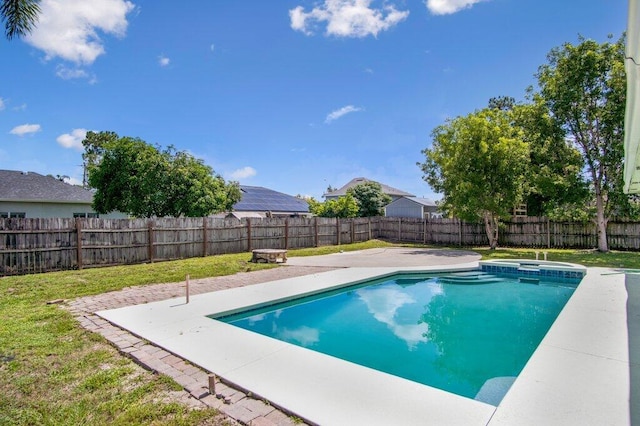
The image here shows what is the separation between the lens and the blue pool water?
15.2 feet

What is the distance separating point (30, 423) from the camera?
2812 millimetres

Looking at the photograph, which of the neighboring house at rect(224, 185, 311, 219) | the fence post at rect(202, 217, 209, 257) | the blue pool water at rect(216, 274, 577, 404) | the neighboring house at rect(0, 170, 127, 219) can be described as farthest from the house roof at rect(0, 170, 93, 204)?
the blue pool water at rect(216, 274, 577, 404)

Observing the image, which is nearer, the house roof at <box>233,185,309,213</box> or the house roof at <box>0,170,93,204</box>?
the house roof at <box>0,170,93,204</box>

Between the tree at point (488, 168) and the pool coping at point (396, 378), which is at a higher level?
the tree at point (488, 168)

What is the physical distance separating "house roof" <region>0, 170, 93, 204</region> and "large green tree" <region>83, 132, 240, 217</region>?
103 inches

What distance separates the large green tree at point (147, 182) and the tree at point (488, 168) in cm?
1266

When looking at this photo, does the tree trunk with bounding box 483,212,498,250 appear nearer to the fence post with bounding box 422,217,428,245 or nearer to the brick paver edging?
the fence post with bounding box 422,217,428,245

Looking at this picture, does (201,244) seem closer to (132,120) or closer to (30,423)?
(30,423)

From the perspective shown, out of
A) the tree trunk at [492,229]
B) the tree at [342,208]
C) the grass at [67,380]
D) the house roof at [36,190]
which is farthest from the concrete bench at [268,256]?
the tree at [342,208]

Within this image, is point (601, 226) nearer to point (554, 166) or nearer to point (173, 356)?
point (554, 166)

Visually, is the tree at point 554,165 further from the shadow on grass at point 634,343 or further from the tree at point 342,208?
the tree at point 342,208

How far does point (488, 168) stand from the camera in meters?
16.5

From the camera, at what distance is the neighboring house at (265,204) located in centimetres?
3173

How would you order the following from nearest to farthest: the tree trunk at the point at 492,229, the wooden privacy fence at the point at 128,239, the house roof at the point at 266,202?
the wooden privacy fence at the point at 128,239 < the tree trunk at the point at 492,229 < the house roof at the point at 266,202
